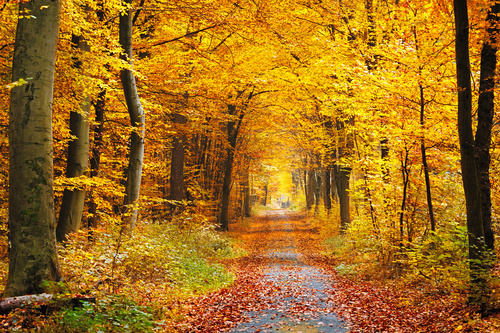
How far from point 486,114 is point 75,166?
31.4ft

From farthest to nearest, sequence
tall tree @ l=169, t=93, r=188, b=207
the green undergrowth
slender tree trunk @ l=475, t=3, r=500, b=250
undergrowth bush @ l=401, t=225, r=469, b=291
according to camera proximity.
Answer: tall tree @ l=169, t=93, r=188, b=207
undergrowth bush @ l=401, t=225, r=469, b=291
slender tree trunk @ l=475, t=3, r=500, b=250
the green undergrowth

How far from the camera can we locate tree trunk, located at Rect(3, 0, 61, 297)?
5.53 m

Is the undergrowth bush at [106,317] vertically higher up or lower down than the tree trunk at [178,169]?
lower down

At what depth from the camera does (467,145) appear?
22.4 feet

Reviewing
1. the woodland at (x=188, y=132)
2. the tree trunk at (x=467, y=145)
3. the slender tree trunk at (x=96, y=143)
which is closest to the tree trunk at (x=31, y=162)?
the woodland at (x=188, y=132)

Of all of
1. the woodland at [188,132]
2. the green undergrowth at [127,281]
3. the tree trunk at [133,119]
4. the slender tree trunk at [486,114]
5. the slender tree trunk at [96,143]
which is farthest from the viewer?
the slender tree trunk at [96,143]

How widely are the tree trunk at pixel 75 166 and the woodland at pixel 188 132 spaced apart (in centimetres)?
4

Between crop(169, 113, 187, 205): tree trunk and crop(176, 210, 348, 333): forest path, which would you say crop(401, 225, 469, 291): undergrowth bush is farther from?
crop(169, 113, 187, 205): tree trunk

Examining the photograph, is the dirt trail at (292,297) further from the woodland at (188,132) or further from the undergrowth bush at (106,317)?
the undergrowth bush at (106,317)

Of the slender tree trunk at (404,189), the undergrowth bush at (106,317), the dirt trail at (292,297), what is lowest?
the dirt trail at (292,297)

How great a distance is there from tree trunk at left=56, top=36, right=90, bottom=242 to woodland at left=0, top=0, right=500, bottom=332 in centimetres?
4

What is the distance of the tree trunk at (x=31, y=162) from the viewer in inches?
218

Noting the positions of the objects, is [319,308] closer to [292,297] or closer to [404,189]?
[292,297]

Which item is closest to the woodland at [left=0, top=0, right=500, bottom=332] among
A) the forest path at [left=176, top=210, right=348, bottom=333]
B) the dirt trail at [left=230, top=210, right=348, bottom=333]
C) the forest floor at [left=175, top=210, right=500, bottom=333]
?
the forest floor at [left=175, top=210, right=500, bottom=333]
